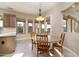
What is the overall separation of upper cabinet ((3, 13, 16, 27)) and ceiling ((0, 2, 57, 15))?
0.41 ft

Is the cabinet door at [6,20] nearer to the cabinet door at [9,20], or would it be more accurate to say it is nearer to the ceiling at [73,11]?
the cabinet door at [9,20]

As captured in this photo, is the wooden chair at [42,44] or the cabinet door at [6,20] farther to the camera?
the wooden chair at [42,44]

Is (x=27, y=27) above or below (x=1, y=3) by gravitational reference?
below

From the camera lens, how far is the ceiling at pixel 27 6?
6.01ft

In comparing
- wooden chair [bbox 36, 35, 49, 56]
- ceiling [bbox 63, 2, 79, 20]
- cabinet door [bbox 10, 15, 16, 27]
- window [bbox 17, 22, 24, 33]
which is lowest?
wooden chair [bbox 36, 35, 49, 56]

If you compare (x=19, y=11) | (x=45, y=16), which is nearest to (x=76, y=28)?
(x=45, y=16)

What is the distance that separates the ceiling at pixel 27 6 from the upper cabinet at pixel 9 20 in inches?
4.9

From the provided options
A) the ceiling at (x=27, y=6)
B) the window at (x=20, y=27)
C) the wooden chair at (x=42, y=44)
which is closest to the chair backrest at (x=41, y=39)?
the wooden chair at (x=42, y=44)

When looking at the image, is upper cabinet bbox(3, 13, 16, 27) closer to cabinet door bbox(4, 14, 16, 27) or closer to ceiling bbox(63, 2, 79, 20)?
cabinet door bbox(4, 14, 16, 27)

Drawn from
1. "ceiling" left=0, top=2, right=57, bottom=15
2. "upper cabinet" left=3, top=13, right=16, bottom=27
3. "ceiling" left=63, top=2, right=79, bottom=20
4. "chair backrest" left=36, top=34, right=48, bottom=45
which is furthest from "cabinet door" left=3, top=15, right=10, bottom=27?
"ceiling" left=63, top=2, right=79, bottom=20

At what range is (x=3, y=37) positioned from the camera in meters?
1.82

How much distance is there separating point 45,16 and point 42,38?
0.41m

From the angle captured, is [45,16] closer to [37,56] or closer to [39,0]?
[39,0]

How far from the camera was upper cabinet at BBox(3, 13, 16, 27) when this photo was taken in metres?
1.84
